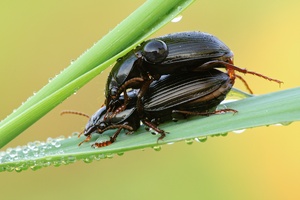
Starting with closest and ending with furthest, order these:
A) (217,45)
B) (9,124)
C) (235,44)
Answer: (9,124), (217,45), (235,44)

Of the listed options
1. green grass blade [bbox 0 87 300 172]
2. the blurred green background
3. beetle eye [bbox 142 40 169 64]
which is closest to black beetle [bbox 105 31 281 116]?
beetle eye [bbox 142 40 169 64]

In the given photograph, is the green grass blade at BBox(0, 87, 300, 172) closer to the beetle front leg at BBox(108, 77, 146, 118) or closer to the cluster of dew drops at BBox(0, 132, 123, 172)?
the cluster of dew drops at BBox(0, 132, 123, 172)

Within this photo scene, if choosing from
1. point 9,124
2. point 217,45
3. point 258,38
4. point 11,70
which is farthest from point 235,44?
point 9,124

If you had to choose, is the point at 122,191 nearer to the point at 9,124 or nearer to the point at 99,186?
the point at 99,186

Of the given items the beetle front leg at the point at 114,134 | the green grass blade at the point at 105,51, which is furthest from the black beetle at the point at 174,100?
the green grass blade at the point at 105,51

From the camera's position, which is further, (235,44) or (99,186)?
(235,44)

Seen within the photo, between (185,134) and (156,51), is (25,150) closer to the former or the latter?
(185,134)

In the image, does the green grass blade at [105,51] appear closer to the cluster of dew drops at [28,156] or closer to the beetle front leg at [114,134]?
the cluster of dew drops at [28,156]
